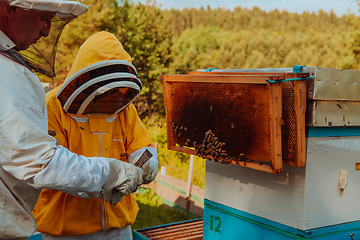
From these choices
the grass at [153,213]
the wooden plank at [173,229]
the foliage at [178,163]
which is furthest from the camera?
the foliage at [178,163]

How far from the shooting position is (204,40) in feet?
178

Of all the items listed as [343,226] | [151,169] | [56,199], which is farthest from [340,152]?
[56,199]

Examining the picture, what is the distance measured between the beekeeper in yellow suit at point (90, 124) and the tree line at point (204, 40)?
6.12 m

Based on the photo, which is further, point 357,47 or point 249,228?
point 357,47

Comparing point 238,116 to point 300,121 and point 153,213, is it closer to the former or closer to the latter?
point 300,121

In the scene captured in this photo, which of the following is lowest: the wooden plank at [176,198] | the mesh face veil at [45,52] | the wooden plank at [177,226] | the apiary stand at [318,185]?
the wooden plank at [176,198]

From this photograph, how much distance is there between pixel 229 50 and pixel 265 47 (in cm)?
562

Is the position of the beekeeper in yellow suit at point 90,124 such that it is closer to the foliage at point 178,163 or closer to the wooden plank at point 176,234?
the wooden plank at point 176,234

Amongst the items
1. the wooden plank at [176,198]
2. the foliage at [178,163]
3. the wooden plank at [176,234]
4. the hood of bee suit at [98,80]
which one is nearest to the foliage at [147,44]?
the foliage at [178,163]

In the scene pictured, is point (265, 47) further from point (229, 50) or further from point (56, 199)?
point (56, 199)

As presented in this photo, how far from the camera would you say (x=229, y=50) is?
4912 cm

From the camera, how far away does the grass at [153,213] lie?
5.85 metres

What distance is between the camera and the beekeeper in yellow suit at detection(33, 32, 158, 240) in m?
2.28

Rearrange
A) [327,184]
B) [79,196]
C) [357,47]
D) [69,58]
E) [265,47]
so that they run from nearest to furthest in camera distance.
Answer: [79,196], [327,184], [69,58], [357,47], [265,47]
